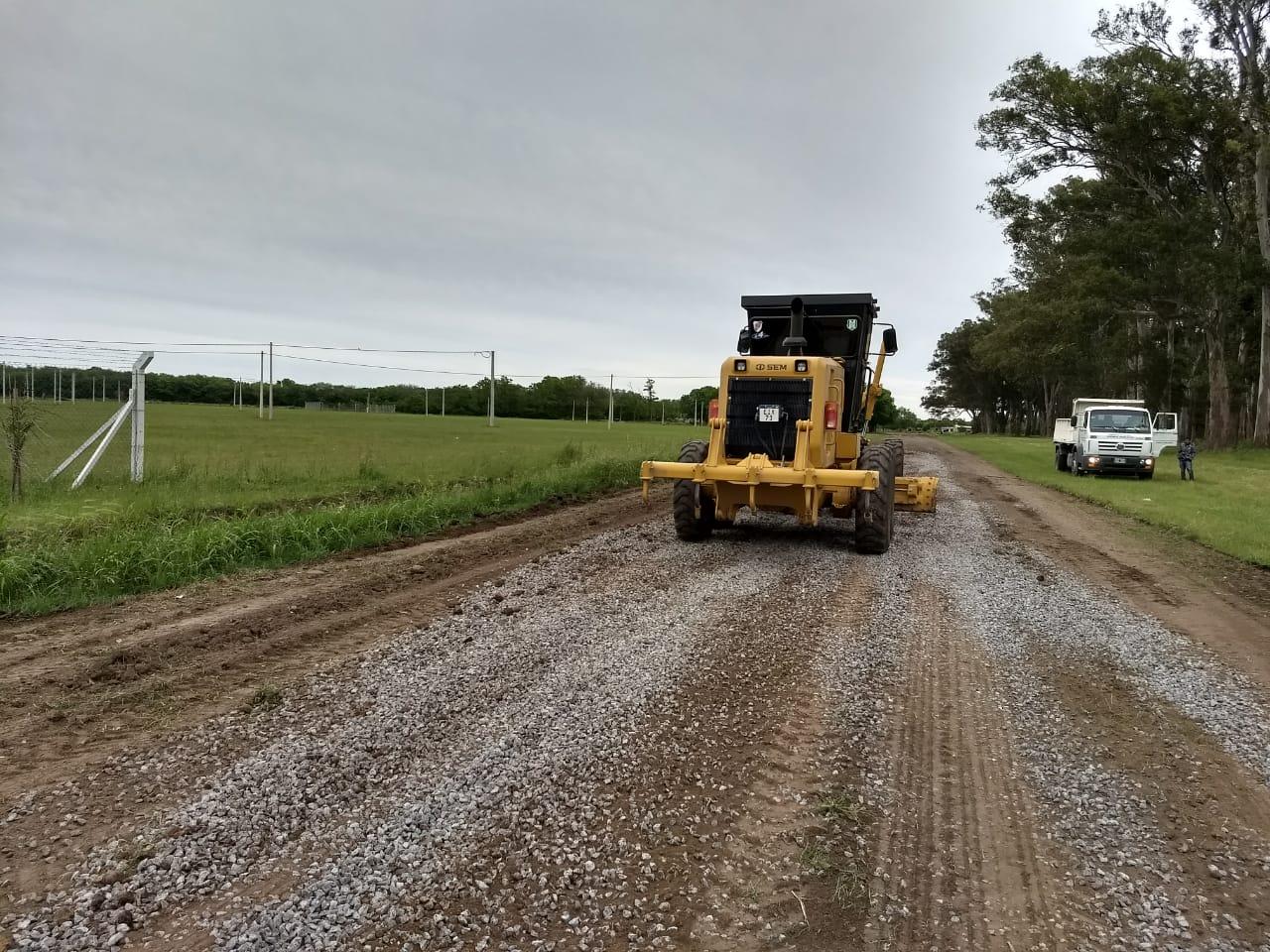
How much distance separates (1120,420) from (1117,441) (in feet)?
3.68

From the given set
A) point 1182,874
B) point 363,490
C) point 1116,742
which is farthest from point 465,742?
point 363,490

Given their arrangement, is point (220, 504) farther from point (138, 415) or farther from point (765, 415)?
point (765, 415)

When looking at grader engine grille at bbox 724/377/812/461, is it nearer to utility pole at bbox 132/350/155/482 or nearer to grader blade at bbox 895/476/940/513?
grader blade at bbox 895/476/940/513

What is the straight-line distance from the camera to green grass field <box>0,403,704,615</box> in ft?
22.5

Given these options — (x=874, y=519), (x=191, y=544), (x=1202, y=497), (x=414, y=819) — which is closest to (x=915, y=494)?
(x=874, y=519)

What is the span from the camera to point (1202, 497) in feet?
51.0

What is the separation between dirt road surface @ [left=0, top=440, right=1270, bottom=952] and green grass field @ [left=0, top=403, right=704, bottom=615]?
3.18ft

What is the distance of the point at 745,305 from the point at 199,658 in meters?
8.08

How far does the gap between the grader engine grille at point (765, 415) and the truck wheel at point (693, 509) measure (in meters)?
0.44

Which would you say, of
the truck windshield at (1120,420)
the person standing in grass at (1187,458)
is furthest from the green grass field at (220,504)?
the person standing in grass at (1187,458)

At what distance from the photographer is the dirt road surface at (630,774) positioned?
2.61m

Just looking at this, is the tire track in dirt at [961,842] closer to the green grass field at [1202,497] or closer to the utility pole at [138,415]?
the green grass field at [1202,497]

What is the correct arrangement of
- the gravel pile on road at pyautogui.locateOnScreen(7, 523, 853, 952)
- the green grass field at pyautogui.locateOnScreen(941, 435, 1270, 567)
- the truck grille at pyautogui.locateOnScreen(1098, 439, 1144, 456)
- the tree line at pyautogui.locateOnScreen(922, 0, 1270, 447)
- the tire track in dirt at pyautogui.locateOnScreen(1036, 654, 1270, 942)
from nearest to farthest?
the gravel pile on road at pyautogui.locateOnScreen(7, 523, 853, 952) → the tire track in dirt at pyautogui.locateOnScreen(1036, 654, 1270, 942) → the green grass field at pyautogui.locateOnScreen(941, 435, 1270, 567) → the truck grille at pyautogui.locateOnScreen(1098, 439, 1144, 456) → the tree line at pyautogui.locateOnScreen(922, 0, 1270, 447)

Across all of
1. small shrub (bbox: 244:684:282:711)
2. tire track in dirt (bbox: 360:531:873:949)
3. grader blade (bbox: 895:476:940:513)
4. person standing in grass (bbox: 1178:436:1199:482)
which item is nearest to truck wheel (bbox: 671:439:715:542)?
grader blade (bbox: 895:476:940:513)
